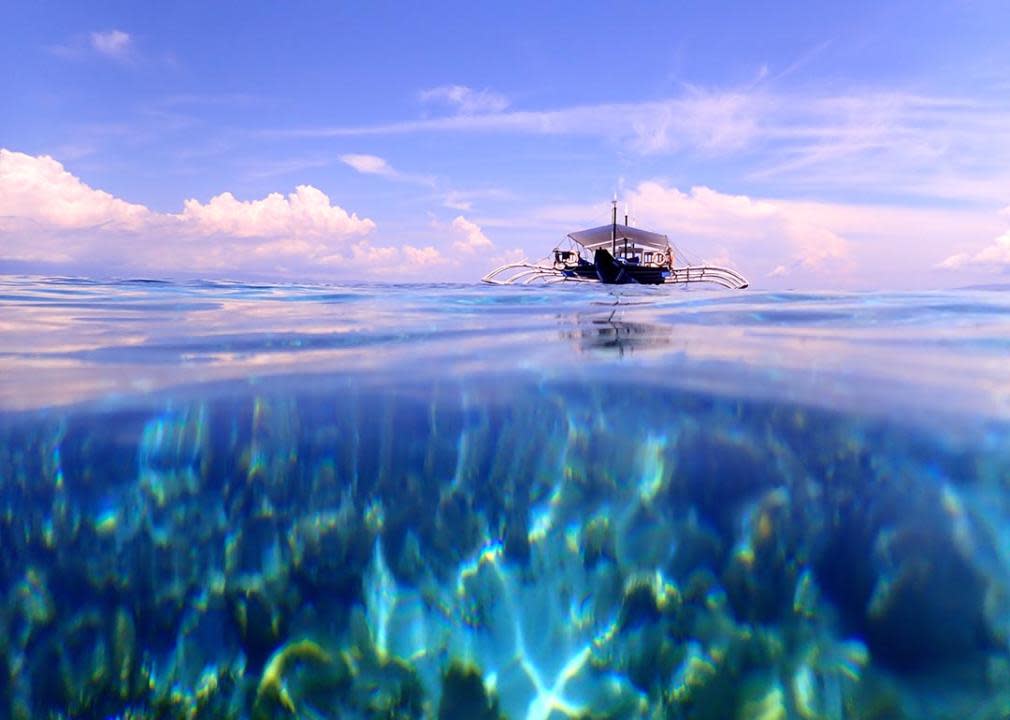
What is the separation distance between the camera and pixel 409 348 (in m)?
5.77

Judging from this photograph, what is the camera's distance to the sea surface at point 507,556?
2.03 metres

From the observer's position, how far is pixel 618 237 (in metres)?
72.6

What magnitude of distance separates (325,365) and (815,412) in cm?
349

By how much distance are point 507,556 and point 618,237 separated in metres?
73.5

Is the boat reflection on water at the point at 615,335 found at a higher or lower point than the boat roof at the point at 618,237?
lower

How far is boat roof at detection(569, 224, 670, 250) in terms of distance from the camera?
72894 mm

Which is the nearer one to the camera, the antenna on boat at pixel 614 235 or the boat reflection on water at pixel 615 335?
the boat reflection on water at pixel 615 335

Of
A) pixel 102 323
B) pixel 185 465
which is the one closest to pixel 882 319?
pixel 185 465

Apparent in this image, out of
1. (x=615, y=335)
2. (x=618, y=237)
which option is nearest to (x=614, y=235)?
(x=618, y=237)

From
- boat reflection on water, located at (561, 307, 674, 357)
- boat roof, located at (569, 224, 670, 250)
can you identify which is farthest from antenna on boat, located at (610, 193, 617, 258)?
boat reflection on water, located at (561, 307, 674, 357)

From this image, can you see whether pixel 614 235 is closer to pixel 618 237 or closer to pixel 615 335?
pixel 618 237

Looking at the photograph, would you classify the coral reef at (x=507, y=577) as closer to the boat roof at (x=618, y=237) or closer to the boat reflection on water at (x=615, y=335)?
the boat reflection on water at (x=615, y=335)

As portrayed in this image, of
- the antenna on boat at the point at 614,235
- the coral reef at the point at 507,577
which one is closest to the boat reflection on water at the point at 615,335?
the coral reef at the point at 507,577

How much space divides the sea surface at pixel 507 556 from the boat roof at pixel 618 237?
71.5m
